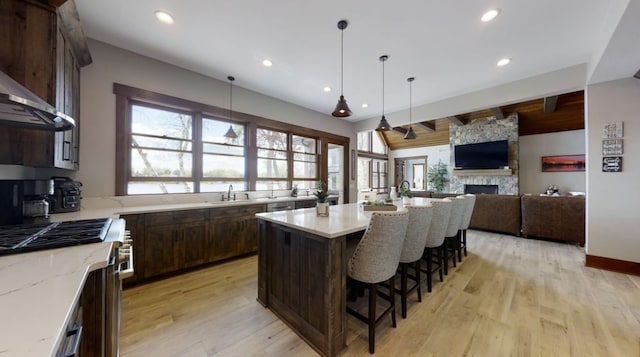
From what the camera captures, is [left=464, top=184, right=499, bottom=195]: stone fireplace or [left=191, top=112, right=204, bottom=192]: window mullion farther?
[left=464, top=184, right=499, bottom=195]: stone fireplace

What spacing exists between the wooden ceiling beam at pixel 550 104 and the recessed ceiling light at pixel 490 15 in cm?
435

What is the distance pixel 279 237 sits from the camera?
2.16m

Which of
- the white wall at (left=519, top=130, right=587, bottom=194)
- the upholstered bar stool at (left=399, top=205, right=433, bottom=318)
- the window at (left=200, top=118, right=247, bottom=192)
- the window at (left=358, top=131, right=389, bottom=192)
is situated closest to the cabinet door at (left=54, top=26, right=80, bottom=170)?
the window at (left=200, top=118, right=247, bottom=192)

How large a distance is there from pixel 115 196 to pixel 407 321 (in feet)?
12.3

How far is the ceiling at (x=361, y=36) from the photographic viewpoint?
2.28 m

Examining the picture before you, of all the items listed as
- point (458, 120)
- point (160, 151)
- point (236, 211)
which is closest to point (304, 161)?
point (236, 211)

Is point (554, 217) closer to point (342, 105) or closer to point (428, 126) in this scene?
point (428, 126)

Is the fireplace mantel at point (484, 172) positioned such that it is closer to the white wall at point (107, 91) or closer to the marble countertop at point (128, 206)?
the marble countertop at point (128, 206)

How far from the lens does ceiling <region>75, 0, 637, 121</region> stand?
7.48 feet

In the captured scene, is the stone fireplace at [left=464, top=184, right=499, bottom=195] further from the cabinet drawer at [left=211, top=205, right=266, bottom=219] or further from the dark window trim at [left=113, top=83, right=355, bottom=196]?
the cabinet drawer at [left=211, top=205, right=266, bottom=219]

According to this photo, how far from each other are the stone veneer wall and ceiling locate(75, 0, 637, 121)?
346 centimetres

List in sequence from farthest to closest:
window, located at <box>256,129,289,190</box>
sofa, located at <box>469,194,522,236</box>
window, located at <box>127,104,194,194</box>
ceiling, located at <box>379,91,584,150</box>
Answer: ceiling, located at <box>379,91,584,150</box> < sofa, located at <box>469,194,522,236</box> < window, located at <box>256,129,289,190</box> < window, located at <box>127,104,194,194</box>

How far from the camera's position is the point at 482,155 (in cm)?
690

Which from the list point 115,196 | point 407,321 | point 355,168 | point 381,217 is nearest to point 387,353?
point 407,321
